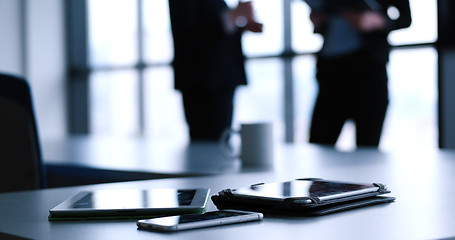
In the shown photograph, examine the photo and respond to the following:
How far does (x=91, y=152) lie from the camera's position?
210cm

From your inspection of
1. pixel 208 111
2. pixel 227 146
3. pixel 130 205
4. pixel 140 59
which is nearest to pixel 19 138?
pixel 227 146

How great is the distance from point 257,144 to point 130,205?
2.77ft

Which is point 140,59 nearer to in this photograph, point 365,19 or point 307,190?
point 365,19

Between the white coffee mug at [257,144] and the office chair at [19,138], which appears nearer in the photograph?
the white coffee mug at [257,144]

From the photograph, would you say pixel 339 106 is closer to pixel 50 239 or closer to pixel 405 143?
pixel 405 143

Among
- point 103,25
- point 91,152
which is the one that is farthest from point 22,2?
point 91,152

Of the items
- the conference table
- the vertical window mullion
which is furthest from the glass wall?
the conference table

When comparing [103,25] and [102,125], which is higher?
[103,25]

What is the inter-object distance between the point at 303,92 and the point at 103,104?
9.59 feet

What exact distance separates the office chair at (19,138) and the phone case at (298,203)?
112 centimetres

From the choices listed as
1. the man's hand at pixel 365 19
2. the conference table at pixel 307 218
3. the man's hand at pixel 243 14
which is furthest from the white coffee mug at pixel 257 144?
the man's hand at pixel 365 19

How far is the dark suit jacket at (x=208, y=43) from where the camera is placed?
3.08m

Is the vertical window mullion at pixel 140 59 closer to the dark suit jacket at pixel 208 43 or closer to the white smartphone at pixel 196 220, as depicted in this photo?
the dark suit jacket at pixel 208 43

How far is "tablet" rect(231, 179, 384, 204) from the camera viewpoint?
0.70 m
